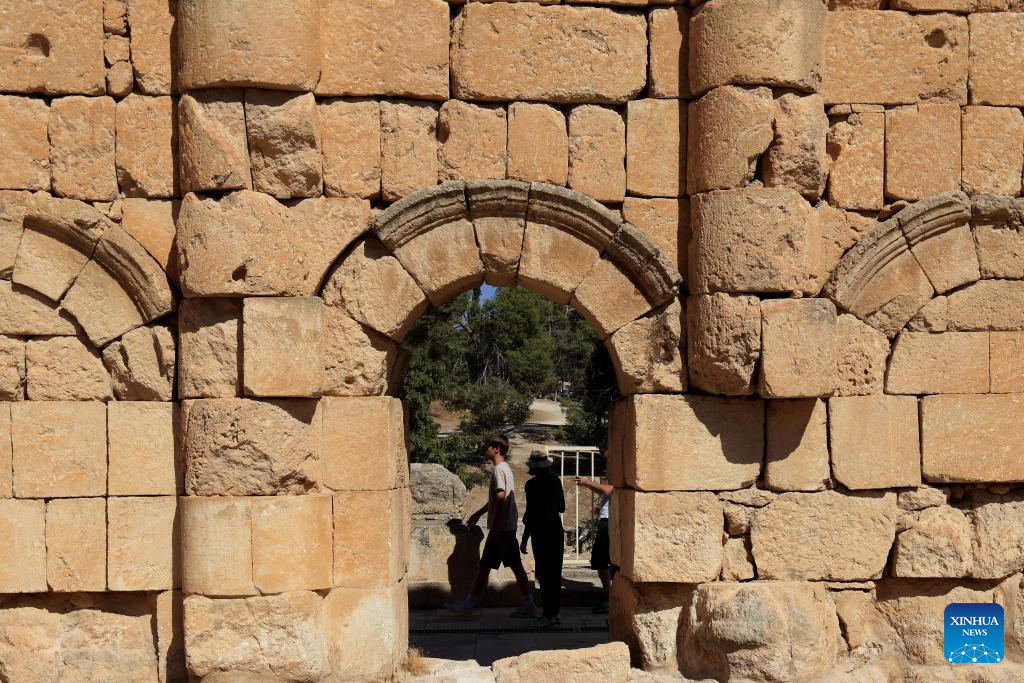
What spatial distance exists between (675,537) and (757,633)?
67 cm

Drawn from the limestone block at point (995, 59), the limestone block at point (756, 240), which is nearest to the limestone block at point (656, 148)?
the limestone block at point (756, 240)

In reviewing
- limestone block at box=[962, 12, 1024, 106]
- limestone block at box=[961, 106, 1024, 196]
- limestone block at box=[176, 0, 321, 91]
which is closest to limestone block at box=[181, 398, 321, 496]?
limestone block at box=[176, 0, 321, 91]

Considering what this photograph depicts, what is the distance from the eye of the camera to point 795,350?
18.9ft

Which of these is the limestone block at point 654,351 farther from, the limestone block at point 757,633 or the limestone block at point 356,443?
the limestone block at point 356,443

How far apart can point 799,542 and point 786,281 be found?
1.50 meters

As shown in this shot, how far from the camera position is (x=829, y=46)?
20.1ft

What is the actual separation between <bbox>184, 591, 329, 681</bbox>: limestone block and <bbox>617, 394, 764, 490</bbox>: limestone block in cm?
205

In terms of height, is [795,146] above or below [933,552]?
above

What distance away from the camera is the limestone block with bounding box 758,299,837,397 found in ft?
18.9

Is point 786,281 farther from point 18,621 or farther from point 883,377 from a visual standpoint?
point 18,621

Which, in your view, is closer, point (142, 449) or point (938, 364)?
point (142, 449)

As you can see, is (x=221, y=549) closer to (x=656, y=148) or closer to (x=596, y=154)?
(x=596, y=154)

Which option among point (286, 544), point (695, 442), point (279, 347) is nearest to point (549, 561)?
point (695, 442)

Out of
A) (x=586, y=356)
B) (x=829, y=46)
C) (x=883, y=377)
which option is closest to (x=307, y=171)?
(x=829, y=46)
